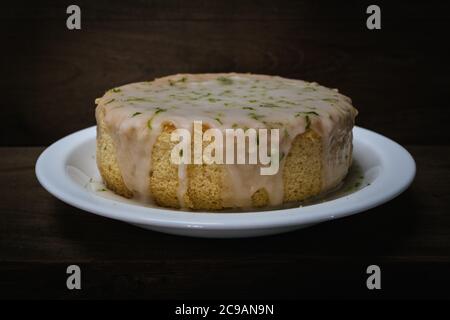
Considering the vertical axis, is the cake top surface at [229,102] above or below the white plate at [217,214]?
above

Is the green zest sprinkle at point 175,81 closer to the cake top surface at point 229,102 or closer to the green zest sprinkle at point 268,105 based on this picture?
the cake top surface at point 229,102

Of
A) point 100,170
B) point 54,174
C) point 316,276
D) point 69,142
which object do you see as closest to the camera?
point 316,276

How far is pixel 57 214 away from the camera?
1.51 m

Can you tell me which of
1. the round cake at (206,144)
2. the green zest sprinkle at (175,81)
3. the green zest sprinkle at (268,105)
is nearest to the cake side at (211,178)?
the round cake at (206,144)

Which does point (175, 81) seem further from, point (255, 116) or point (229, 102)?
point (255, 116)

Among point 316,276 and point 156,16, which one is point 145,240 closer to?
point 316,276

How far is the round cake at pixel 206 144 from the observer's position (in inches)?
53.5

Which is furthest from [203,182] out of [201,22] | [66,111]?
[66,111]

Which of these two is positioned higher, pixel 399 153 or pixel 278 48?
pixel 278 48

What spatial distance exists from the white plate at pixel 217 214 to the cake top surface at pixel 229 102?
0.54ft

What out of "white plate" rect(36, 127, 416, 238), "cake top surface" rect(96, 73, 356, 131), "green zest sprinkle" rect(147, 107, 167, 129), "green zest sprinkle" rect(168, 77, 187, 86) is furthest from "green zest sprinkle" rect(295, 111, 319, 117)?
"green zest sprinkle" rect(168, 77, 187, 86)

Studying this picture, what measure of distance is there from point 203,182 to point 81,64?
3.67ft

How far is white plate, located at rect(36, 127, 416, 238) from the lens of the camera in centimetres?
117

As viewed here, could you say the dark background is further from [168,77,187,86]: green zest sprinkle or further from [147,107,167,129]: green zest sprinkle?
[168,77,187,86]: green zest sprinkle
